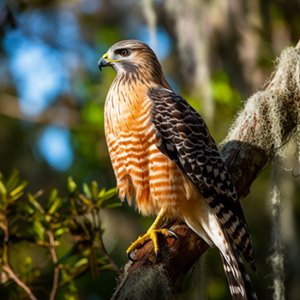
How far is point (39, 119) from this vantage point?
20.9 feet

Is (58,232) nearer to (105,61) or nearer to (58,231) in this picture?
(58,231)

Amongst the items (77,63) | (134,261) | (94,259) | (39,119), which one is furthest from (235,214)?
(77,63)

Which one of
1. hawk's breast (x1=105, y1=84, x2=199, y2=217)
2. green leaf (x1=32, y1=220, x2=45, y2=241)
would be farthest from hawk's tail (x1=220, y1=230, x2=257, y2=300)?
green leaf (x1=32, y1=220, x2=45, y2=241)

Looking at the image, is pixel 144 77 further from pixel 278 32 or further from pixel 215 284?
pixel 278 32

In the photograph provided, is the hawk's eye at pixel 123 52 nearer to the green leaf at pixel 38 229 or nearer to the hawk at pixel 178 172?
the hawk at pixel 178 172

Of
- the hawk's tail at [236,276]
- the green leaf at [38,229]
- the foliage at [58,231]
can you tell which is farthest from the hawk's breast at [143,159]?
the green leaf at [38,229]

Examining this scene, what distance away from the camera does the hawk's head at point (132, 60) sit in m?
2.87

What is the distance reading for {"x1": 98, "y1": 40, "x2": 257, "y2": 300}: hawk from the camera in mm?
2352

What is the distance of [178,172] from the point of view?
238 centimetres

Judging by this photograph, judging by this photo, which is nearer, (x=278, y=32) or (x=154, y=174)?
(x=154, y=174)

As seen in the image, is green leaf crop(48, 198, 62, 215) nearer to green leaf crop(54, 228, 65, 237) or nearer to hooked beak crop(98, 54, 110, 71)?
green leaf crop(54, 228, 65, 237)

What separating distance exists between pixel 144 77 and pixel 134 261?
1511mm

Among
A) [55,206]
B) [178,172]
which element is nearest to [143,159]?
[178,172]

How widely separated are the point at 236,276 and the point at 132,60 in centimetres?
200
